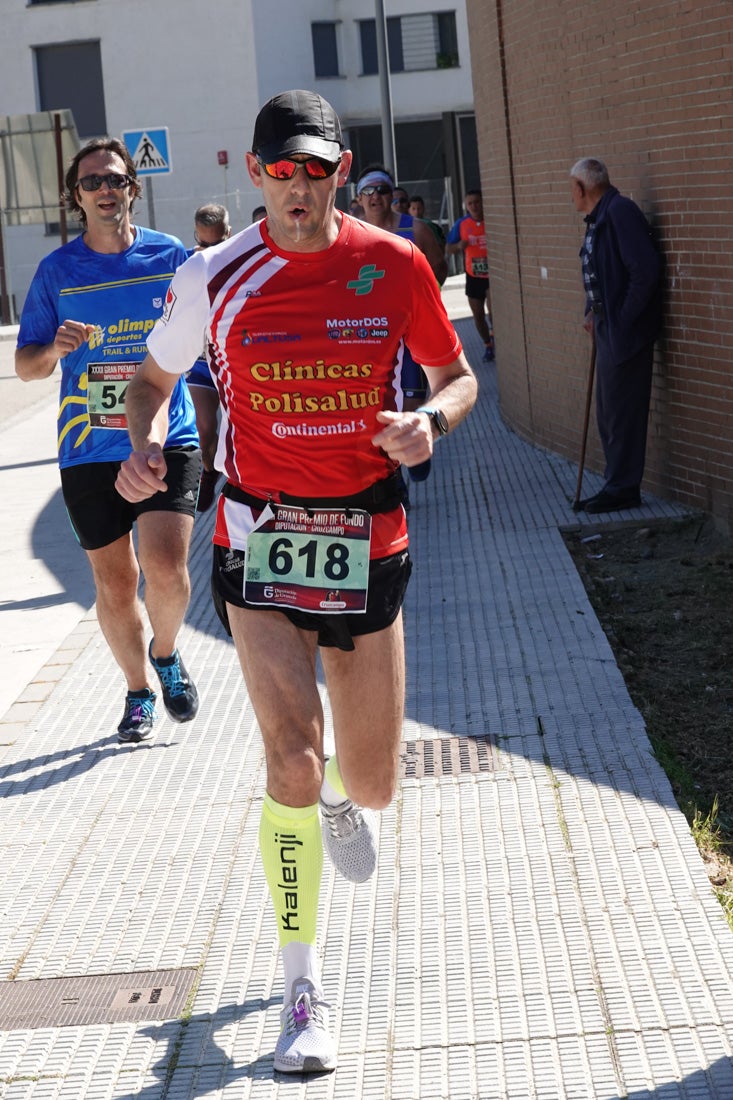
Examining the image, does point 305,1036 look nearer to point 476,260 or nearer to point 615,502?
point 615,502

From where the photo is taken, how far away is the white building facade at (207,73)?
41.7 metres

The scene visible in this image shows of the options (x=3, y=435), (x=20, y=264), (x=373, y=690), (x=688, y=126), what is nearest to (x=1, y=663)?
(x=373, y=690)

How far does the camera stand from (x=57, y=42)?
140 feet

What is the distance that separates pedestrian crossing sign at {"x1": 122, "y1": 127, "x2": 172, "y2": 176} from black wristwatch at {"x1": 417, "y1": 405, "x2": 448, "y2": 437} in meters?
16.1

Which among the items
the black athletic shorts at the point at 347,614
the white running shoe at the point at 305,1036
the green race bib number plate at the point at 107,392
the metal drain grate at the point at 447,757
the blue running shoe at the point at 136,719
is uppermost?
the green race bib number plate at the point at 107,392

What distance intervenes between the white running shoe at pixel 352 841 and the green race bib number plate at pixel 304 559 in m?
0.77

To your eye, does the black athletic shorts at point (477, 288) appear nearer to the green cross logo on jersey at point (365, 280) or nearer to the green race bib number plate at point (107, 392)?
the green race bib number plate at point (107, 392)

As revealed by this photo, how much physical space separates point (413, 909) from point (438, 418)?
148 cm

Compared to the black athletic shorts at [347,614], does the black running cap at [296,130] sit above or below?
above

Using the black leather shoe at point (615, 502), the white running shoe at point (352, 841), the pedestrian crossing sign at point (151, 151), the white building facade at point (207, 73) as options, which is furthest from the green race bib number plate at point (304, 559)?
the white building facade at point (207, 73)

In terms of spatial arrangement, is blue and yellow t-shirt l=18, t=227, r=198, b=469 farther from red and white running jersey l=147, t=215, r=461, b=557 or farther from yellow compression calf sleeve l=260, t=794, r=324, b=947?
yellow compression calf sleeve l=260, t=794, r=324, b=947

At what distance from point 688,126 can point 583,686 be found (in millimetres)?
3877

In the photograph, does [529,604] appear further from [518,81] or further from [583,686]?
[518,81]

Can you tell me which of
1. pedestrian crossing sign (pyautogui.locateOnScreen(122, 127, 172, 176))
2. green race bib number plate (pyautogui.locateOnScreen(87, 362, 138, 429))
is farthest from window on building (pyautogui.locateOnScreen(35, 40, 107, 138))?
green race bib number plate (pyautogui.locateOnScreen(87, 362, 138, 429))
